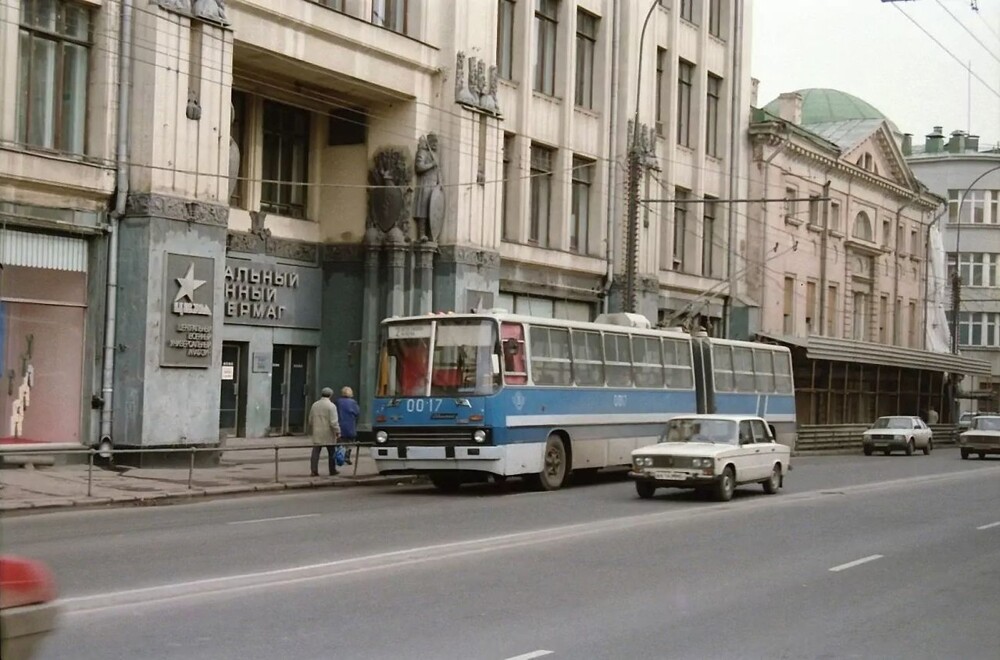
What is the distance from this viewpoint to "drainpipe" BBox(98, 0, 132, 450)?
24906 millimetres

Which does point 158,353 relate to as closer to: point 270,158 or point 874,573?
point 270,158

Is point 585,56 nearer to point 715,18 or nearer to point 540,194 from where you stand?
point 540,194

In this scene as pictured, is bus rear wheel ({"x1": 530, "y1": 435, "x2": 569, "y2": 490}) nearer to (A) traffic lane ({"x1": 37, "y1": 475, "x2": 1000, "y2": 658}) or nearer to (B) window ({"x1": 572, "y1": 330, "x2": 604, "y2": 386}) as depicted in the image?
(B) window ({"x1": 572, "y1": 330, "x2": 604, "y2": 386})

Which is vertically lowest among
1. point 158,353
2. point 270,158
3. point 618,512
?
point 618,512

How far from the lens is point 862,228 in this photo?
62531 mm

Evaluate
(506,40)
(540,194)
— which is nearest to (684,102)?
(540,194)

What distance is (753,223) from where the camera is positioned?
172 feet

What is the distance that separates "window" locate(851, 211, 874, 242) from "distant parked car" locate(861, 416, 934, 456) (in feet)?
46.3

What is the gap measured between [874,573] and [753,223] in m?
39.5

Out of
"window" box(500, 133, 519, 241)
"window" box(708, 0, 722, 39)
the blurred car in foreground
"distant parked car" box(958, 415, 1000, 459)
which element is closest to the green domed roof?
"window" box(708, 0, 722, 39)

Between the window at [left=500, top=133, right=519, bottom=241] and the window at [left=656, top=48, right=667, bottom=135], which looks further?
the window at [left=656, top=48, right=667, bottom=135]

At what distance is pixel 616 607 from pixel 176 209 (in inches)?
655

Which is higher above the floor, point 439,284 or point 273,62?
point 273,62

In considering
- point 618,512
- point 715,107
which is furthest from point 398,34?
point 715,107
